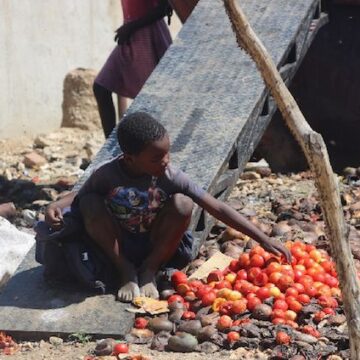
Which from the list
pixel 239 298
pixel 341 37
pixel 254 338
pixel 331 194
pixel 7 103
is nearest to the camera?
pixel 331 194

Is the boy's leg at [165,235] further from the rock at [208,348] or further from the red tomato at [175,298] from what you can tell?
the rock at [208,348]

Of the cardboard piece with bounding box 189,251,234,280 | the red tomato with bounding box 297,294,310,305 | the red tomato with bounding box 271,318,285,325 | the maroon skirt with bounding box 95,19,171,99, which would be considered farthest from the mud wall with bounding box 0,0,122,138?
the red tomato with bounding box 271,318,285,325

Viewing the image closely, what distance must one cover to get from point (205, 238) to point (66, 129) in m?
4.82

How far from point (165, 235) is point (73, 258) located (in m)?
0.48

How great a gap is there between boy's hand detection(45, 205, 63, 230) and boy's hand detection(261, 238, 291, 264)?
103cm

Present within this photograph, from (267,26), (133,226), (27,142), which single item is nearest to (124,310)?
(133,226)

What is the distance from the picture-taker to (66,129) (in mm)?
10500

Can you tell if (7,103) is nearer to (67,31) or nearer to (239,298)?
(67,31)

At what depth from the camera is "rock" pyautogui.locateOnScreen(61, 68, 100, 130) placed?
33.8ft

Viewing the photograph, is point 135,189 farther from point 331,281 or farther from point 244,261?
point 331,281

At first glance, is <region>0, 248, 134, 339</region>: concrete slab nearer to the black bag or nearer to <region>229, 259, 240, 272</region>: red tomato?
the black bag

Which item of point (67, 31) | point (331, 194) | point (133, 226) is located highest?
point (331, 194)

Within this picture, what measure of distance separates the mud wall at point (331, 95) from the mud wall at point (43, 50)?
2817mm

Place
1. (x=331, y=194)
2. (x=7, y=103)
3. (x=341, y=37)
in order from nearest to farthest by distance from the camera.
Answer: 1. (x=331, y=194)
2. (x=341, y=37)
3. (x=7, y=103)
